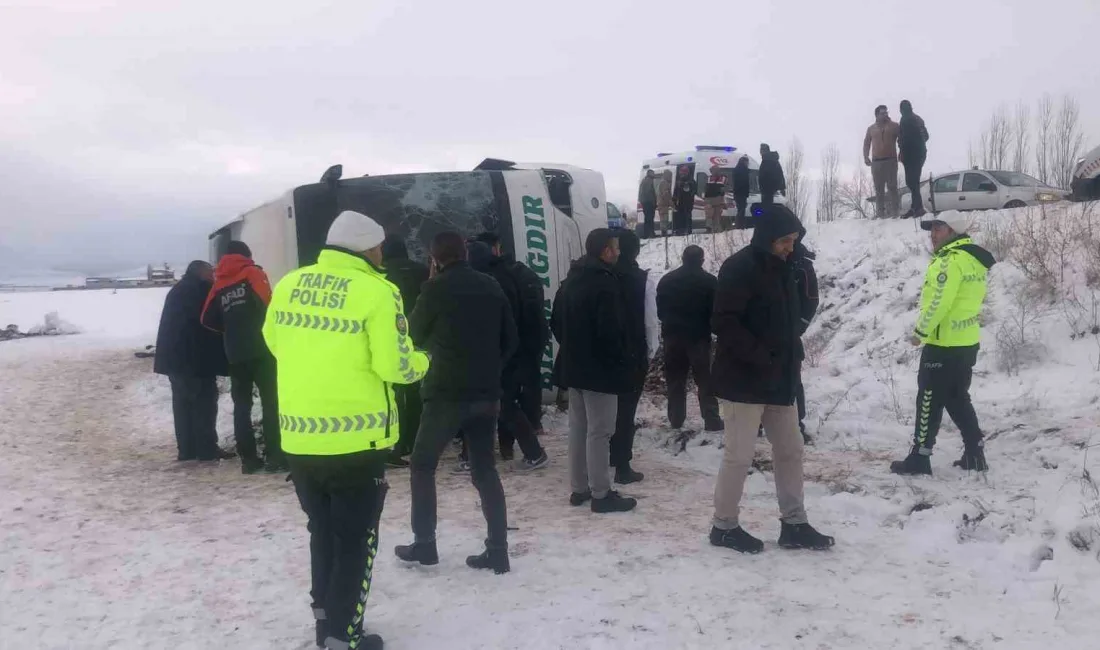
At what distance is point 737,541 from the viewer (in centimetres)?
485

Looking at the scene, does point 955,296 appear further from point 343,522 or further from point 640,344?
point 343,522

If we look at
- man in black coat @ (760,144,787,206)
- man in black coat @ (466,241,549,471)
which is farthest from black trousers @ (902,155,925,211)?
man in black coat @ (466,241,549,471)

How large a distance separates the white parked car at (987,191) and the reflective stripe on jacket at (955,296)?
11.3m

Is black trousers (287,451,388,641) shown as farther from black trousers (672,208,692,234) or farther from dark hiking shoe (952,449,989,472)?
black trousers (672,208,692,234)

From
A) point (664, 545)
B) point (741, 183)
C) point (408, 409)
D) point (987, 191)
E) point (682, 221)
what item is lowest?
point (664, 545)

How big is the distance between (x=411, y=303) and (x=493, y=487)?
269 centimetres

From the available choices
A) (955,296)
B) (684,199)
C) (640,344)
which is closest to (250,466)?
(640,344)

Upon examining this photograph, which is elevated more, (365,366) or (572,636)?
(365,366)

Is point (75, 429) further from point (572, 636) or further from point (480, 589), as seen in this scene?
point (572, 636)

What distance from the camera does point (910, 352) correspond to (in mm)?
9648

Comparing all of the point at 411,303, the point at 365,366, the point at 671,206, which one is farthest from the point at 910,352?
the point at 671,206

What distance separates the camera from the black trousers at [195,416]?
7.75 m

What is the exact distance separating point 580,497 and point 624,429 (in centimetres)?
85

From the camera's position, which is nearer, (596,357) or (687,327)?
(596,357)
